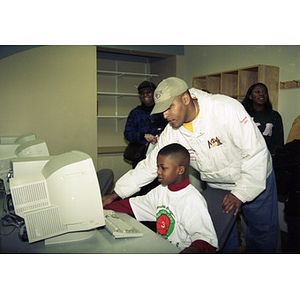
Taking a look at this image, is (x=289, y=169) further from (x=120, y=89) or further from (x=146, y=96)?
(x=120, y=89)

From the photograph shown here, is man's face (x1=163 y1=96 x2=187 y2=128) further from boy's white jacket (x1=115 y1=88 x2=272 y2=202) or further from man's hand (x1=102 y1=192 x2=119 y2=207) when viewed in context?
man's hand (x1=102 y1=192 x2=119 y2=207)

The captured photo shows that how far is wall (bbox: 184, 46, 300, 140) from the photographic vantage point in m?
1.76

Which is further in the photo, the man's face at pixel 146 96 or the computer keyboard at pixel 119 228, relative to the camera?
the man's face at pixel 146 96

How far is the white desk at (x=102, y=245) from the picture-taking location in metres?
1.19

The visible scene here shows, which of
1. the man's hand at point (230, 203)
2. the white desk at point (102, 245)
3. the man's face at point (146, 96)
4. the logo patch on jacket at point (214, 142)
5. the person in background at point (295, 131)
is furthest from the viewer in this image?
the man's face at point (146, 96)

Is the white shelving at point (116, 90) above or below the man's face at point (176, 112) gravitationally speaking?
above

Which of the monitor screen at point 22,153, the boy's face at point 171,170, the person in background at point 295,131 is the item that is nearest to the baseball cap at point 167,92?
the boy's face at point 171,170

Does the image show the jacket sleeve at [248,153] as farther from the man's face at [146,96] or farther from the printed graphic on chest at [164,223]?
the man's face at [146,96]

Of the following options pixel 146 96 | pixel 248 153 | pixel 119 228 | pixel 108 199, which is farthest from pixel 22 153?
pixel 248 153

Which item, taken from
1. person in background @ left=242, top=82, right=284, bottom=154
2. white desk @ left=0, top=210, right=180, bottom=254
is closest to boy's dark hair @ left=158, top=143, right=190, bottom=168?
white desk @ left=0, top=210, right=180, bottom=254

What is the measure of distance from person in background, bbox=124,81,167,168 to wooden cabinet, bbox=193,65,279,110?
417mm

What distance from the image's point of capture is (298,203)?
1883mm

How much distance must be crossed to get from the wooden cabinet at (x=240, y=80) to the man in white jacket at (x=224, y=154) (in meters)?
0.56

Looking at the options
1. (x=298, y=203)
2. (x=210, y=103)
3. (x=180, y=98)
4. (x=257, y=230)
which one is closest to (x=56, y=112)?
(x=180, y=98)
